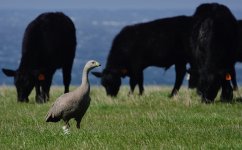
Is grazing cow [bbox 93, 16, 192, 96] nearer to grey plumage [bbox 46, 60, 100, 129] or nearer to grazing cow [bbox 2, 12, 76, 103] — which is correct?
grazing cow [bbox 2, 12, 76, 103]

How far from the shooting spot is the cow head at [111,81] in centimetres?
2445

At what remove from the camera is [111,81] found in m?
24.6

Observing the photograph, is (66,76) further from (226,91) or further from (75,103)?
(75,103)

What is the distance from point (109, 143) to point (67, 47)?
1353 centimetres

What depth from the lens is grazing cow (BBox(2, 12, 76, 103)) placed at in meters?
21.4

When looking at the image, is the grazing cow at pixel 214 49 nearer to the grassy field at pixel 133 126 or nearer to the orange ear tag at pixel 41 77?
the grassy field at pixel 133 126

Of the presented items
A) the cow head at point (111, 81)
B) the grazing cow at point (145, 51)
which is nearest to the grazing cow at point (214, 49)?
the grazing cow at point (145, 51)

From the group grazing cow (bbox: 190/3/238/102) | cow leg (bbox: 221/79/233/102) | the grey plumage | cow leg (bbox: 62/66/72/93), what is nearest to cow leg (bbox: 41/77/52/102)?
cow leg (bbox: 62/66/72/93)

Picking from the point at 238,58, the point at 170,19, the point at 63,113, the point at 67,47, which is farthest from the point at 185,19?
the point at 63,113

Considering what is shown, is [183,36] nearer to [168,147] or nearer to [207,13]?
→ [207,13]

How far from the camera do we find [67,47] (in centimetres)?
2391

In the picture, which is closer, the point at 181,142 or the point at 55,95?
the point at 181,142

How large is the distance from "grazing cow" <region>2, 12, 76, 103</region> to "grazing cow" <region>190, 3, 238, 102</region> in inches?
179

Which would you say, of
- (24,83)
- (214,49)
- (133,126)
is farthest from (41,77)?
(133,126)
